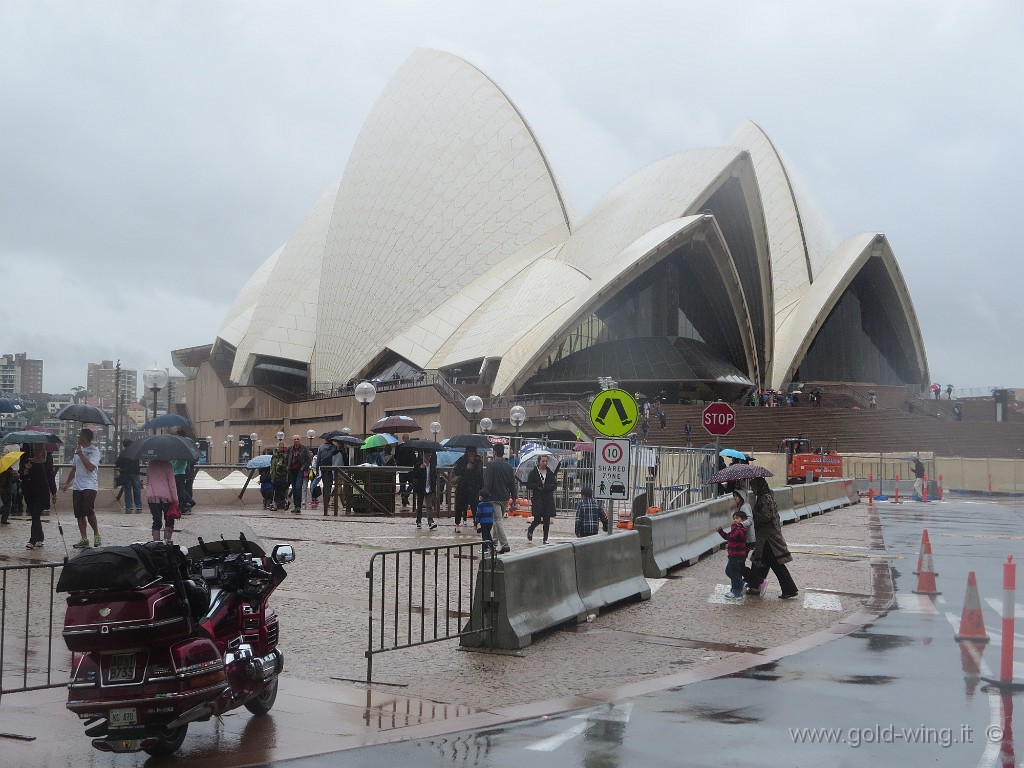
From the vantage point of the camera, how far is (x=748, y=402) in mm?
60688

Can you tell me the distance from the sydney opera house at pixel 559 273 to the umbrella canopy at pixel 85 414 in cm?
3687

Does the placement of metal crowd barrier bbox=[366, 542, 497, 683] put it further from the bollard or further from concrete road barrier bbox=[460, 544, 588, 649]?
the bollard

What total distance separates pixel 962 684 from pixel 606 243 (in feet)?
181

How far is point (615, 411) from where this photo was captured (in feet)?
45.2

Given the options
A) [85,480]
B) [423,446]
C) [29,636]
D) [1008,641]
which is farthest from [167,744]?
[423,446]

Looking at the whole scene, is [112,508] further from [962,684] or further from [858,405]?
[858,405]

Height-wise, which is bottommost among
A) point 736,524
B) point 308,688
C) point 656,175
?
point 308,688

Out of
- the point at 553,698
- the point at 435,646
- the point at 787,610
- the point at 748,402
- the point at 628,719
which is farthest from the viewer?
the point at 748,402

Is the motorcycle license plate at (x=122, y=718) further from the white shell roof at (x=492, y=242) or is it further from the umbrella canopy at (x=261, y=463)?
the white shell roof at (x=492, y=242)

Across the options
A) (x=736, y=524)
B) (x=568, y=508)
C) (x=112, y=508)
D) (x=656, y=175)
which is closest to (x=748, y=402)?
(x=656, y=175)

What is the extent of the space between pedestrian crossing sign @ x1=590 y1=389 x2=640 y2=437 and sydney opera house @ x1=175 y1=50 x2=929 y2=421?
41382 millimetres

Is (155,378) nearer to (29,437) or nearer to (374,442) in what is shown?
(374,442)

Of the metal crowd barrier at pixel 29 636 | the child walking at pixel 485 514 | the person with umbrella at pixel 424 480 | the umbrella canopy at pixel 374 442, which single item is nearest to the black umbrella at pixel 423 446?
the person with umbrella at pixel 424 480

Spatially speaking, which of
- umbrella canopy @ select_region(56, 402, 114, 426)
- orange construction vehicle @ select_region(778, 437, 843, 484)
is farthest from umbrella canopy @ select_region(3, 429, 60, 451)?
orange construction vehicle @ select_region(778, 437, 843, 484)
